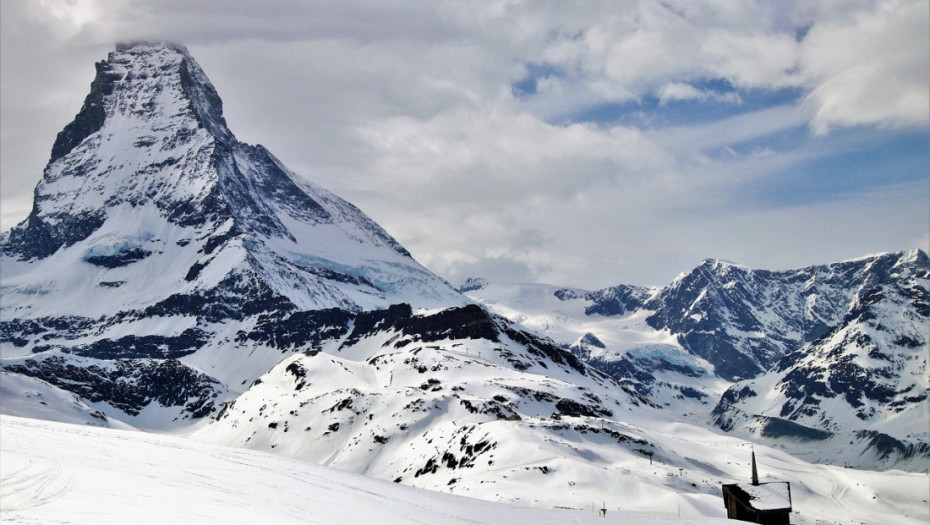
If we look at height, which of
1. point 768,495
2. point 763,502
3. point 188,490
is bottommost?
point 188,490

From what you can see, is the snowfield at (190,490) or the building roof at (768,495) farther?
the building roof at (768,495)

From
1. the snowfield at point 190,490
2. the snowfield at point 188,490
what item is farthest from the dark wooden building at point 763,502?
the snowfield at point 190,490

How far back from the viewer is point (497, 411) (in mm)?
199125

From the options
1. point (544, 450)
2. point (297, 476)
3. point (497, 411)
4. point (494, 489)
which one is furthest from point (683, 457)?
point (297, 476)

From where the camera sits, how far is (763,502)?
201ft

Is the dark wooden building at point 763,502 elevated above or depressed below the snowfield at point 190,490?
above

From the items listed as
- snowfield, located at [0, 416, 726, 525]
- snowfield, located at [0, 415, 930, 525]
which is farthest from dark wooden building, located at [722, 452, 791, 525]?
snowfield, located at [0, 416, 726, 525]

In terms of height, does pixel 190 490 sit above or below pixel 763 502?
below

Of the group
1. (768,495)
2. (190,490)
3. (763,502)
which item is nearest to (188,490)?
(190,490)

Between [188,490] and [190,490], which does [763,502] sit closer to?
[190,490]

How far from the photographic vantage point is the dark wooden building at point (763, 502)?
6081 cm

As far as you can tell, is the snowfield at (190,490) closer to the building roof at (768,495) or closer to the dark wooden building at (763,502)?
the dark wooden building at (763,502)

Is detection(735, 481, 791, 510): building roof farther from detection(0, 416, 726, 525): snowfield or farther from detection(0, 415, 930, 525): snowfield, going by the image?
detection(0, 416, 726, 525): snowfield

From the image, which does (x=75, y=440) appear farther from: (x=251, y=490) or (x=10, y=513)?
(x=10, y=513)
